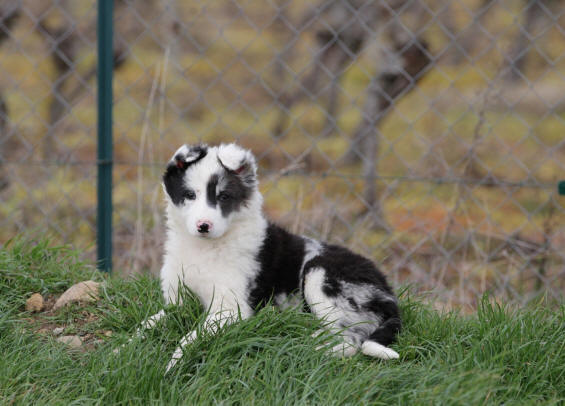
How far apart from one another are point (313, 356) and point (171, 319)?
681mm

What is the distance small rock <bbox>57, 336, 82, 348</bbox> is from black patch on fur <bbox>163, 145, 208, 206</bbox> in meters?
0.75

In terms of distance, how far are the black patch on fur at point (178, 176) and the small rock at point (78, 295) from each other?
630 millimetres

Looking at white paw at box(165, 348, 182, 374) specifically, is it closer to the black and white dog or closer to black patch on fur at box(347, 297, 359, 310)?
the black and white dog

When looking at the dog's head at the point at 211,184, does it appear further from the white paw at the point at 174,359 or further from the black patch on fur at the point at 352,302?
the black patch on fur at the point at 352,302

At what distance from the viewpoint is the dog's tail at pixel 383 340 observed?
2748 mm

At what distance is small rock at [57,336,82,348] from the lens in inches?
115

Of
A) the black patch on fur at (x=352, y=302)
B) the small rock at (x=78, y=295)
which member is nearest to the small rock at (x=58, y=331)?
the small rock at (x=78, y=295)

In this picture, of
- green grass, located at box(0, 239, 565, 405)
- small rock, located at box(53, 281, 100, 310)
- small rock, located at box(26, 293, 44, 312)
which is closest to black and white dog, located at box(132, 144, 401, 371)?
green grass, located at box(0, 239, 565, 405)

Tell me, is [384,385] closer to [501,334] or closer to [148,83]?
[501,334]

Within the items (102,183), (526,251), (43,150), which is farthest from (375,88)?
(43,150)

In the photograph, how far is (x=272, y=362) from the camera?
2660 millimetres

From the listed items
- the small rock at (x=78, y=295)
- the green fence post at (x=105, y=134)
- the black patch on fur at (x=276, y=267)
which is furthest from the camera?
the green fence post at (x=105, y=134)

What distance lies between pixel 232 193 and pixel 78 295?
36.2 inches

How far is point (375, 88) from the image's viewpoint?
6.00 metres
